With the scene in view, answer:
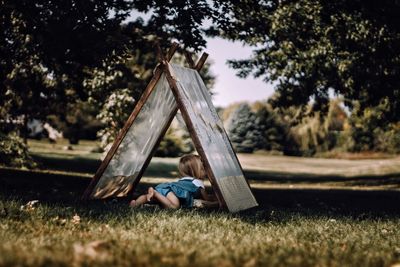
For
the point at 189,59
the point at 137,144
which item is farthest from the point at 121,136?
the point at 189,59

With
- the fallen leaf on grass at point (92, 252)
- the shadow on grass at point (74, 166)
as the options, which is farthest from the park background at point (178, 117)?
the shadow on grass at point (74, 166)

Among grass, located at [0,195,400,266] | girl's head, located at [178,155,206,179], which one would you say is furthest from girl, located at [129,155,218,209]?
grass, located at [0,195,400,266]

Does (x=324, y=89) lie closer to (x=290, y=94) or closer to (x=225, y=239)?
(x=290, y=94)

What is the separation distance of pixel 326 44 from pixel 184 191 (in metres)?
6.64

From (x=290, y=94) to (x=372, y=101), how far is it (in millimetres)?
2499

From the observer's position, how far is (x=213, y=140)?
22.2ft

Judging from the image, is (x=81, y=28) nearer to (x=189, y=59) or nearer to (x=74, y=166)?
(x=189, y=59)

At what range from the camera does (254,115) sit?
51906 mm

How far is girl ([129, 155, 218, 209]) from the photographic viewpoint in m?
6.19

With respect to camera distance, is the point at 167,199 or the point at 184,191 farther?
the point at 184,191

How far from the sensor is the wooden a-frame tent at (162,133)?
6.25 m

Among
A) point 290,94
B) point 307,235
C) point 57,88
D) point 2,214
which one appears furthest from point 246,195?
point 57,88

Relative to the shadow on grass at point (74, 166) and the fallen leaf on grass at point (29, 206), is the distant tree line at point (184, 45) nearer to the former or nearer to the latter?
the shadow on grass at point (74, 166)

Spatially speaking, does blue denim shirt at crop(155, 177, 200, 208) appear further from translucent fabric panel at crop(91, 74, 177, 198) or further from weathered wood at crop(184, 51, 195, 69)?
weathered wood at crop(184, 51, 195, 69)
